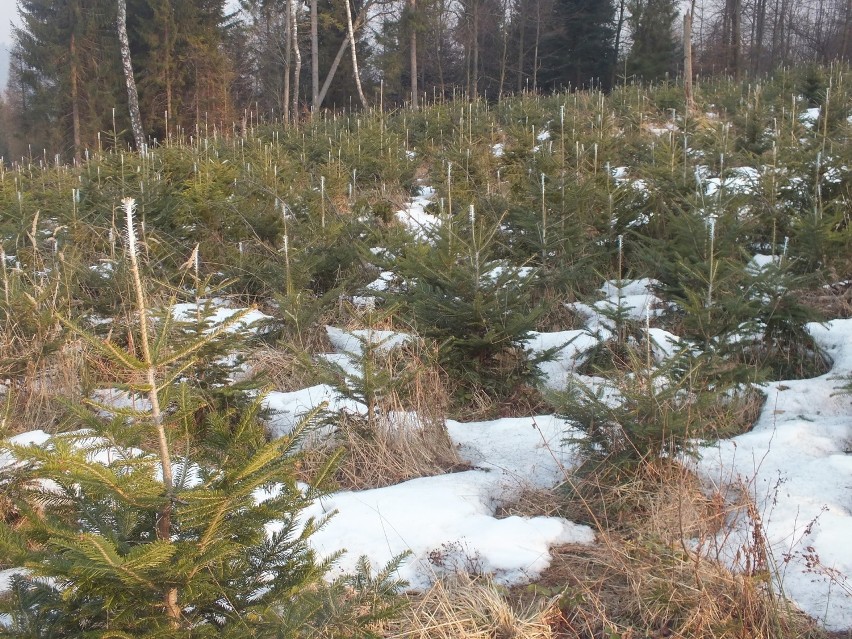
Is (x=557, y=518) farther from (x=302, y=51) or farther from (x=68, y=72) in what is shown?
(x=302, y=51)

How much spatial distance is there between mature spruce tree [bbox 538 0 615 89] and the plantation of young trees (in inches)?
2.4

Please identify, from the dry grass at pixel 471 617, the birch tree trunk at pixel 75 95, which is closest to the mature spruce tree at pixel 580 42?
the birch tree trunk at pixel 75 95

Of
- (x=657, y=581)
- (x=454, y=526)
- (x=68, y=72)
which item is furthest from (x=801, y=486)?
(x=68, y=72)

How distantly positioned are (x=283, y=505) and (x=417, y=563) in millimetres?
1170

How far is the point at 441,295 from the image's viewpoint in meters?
4.73

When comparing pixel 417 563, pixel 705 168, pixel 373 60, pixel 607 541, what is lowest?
pixel 417 563

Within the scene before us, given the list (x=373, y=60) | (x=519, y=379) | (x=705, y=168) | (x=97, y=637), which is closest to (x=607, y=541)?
(x=97, y=637)

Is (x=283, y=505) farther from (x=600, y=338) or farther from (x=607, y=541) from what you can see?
(x=600, y=338)

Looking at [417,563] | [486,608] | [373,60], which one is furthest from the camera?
[373,60]

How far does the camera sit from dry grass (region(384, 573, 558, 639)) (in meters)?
2.49

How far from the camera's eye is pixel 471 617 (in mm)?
2557

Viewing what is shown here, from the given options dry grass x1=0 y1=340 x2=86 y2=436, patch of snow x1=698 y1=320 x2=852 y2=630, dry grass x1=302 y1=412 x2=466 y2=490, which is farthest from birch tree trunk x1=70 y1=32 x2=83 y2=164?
patch of snow x1=698 y1=320 x2=852 y2=630

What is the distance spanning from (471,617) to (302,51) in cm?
3110

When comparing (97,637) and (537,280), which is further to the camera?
(537,280)
